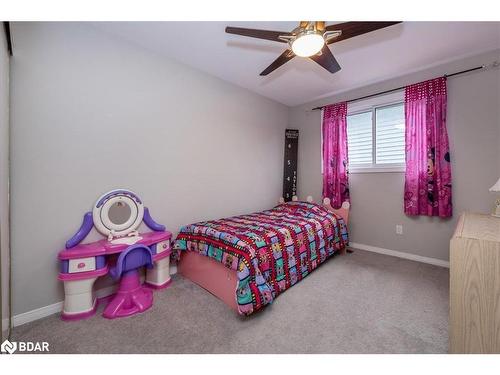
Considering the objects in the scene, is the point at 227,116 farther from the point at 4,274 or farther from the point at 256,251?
the point at 4,274

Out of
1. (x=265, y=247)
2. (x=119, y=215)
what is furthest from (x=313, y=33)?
(x=119, y=215)

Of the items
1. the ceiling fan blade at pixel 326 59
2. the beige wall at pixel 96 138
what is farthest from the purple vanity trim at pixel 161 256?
the ceiling fan blade at pixel 326 59

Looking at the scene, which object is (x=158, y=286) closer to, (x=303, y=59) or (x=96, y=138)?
(x=96, y=138)

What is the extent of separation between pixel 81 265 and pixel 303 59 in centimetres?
286

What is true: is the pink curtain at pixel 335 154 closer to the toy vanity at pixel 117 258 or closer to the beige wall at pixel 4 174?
the toy vanity at pixel 117 258

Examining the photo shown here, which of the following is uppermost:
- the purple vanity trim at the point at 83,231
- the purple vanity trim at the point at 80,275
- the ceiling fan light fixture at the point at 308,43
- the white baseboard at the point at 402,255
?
the ceiling fan light fixture at the point at 308,43

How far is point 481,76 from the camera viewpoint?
227 cm

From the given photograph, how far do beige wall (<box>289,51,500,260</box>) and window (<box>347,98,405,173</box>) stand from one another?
0.46 ft

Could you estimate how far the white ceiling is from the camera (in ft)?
6.26

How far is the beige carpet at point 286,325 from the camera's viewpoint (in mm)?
1312

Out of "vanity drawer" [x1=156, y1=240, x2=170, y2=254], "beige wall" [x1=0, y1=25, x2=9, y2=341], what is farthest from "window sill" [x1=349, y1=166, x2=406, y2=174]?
"beige wall" [x1=0, y1=25, x2=9, y2=341]

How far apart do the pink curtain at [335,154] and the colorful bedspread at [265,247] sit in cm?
61

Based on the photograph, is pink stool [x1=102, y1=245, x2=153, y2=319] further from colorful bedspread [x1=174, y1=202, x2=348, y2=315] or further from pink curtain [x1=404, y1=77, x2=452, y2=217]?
pink curtain [x1=404, y1=77, x2=452, y2=217]
